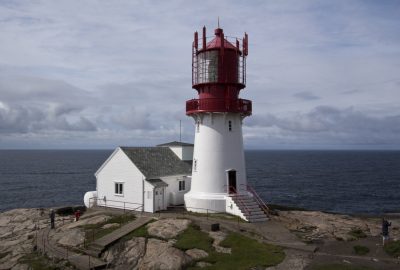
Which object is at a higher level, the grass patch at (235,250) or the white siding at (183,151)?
the white siding at (183,151)

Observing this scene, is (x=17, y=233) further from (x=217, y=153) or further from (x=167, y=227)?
(x=217, y=153)

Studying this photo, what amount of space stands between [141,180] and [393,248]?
753 inches

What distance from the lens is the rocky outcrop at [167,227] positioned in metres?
24.8

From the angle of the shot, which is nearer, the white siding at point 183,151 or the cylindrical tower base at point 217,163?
the cylindrical tower base at point 217,163

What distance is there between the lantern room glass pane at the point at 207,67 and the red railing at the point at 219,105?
1.61 metres

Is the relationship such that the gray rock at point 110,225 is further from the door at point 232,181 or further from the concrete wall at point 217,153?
the door at point 232,181

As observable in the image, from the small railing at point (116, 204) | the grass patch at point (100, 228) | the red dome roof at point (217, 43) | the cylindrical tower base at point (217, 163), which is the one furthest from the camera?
the small railing at point (116, 204)

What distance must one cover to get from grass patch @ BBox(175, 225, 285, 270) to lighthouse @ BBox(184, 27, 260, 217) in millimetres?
6724

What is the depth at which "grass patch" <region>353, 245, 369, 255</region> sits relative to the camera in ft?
73.6

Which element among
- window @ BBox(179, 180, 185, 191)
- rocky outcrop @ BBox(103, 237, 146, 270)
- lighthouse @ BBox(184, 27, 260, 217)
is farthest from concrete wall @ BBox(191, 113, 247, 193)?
rocky outcrop @ BBox(103, 237, 146, 270)

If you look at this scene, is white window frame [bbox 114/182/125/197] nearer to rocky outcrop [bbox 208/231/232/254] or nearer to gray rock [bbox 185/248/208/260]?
rocky outcrop [bbox 208/231/232/254]

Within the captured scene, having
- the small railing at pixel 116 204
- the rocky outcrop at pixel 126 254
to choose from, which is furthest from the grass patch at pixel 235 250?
the small railing at pixel 116 204

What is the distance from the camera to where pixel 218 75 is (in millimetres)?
31156

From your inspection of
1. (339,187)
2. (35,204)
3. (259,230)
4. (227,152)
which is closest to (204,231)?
(259,230)
